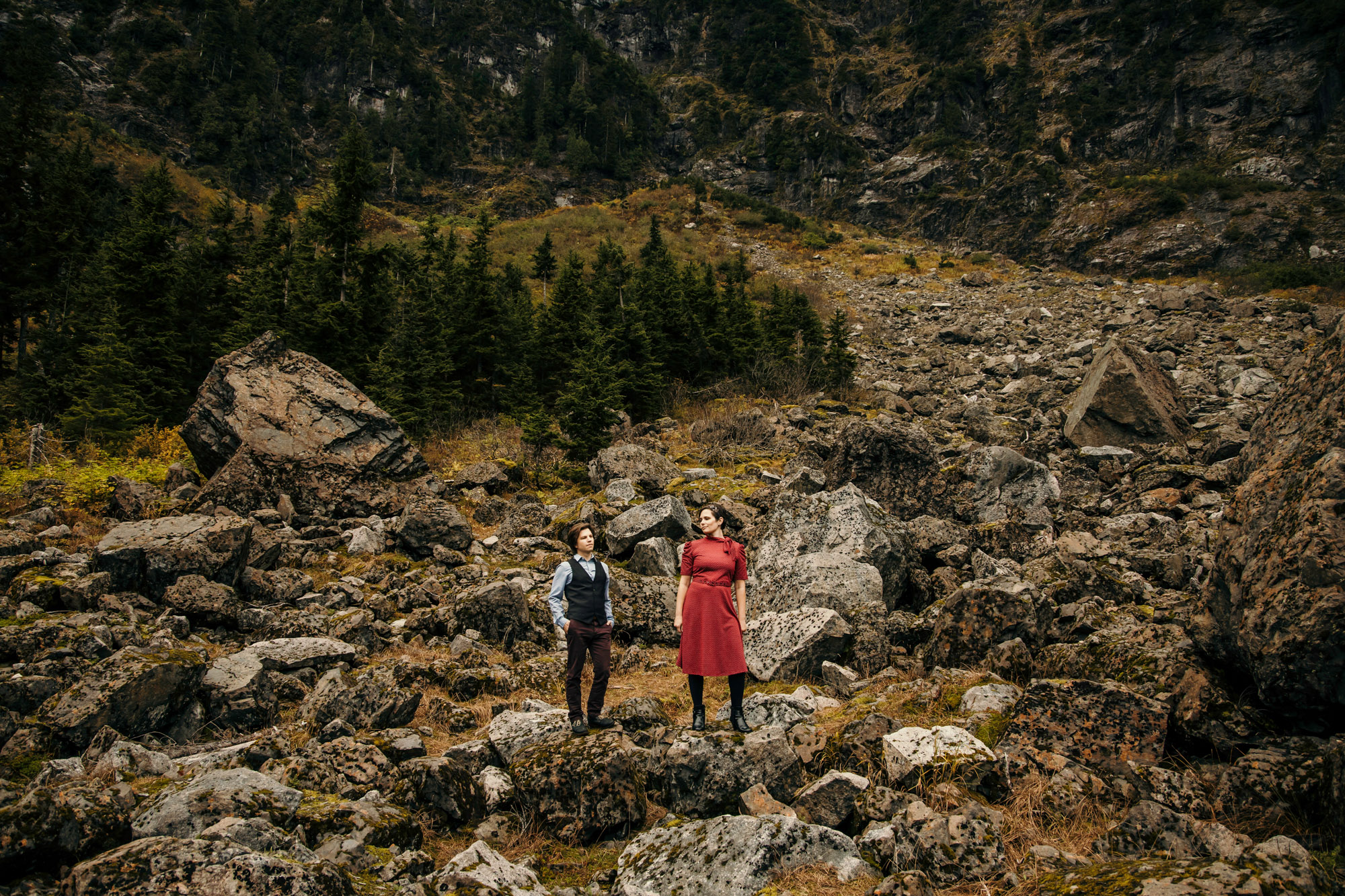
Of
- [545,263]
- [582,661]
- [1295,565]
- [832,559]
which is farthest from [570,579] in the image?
[545,263]

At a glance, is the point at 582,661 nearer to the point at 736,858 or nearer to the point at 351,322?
the point at 736,858

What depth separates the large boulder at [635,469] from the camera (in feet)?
44.7

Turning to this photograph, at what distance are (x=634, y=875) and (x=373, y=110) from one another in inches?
4066

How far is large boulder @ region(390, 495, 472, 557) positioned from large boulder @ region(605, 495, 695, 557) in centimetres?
278

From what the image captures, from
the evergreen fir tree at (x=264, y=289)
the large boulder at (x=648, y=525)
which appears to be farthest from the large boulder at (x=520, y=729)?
the evergreen fir tree at (x=264, y=289)

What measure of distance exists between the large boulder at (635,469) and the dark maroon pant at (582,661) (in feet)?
26.2

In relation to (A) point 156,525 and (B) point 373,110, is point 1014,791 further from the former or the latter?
(B) point 373,110

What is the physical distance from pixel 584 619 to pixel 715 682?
228 cm

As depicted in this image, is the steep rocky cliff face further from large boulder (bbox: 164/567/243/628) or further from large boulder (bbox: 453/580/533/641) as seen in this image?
large boulder (bbox: 164/567/243/628)

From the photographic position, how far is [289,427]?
40.9 feet

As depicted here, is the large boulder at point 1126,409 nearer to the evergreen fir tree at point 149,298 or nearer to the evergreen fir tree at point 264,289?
the evergreen fir tree at point 264,289

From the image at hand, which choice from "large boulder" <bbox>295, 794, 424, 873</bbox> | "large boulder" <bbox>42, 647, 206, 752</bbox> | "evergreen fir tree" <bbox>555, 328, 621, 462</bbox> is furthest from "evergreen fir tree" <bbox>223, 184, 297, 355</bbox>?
"large boulder" <bbox>295, 794, 424, 873</bbox>

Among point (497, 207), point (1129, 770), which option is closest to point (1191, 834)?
point (1129, 770)

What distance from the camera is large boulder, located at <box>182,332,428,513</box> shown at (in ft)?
39.5
